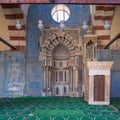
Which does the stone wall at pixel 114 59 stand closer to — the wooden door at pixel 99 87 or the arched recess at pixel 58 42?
the arched recess at pixel 58 42

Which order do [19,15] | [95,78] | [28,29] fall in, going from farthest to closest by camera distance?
1. [28,29]
2. [19,15]
3. [95,78]

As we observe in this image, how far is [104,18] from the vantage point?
838 centimetres

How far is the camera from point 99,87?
5992mm

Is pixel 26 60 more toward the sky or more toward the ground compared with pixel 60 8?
more toward the ground

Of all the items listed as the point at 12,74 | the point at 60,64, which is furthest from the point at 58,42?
the point at 12,74

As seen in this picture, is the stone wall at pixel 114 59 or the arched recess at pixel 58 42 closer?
the stone wall at pixel 114 59

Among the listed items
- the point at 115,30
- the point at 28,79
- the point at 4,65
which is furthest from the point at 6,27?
the point at 115,30

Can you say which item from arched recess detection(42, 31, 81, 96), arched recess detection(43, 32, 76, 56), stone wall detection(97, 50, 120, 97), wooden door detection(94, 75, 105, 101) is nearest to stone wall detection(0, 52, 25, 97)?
arched recess detection(42, 31, 81, 96)

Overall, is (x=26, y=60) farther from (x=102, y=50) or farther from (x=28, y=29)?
(x=102, y=50)

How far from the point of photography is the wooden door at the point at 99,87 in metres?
5.98

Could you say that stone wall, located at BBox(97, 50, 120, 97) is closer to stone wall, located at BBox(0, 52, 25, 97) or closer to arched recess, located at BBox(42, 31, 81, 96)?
arched recess, located at BBox(42, 31, 81, 96)

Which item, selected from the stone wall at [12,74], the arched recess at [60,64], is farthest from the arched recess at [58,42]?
the stone wall at [12,74]

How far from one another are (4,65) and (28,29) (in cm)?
169

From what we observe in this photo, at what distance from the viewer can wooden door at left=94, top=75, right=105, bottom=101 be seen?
5.98m
